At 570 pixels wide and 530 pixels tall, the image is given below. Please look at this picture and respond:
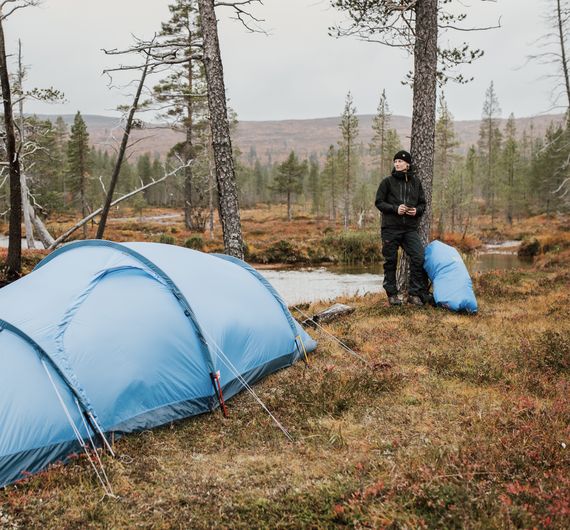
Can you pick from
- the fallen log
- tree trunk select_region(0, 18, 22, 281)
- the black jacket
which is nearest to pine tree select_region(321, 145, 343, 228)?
tree trunk select_region(0, 18, 22, 281)

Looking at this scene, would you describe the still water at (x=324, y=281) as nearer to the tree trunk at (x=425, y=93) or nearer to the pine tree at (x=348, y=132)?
the tree trunk at (x=425, y=93)

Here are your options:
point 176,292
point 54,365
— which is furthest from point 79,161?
point 54,365

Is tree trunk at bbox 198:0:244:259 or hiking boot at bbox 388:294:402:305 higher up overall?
tree trunk at bbox 198:0:244:259

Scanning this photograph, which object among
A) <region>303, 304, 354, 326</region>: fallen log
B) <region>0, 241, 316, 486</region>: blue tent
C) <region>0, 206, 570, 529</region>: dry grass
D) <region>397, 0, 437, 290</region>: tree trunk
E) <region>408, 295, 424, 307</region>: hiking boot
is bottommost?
<region>303, 304, 354, 326</region>: fallen log

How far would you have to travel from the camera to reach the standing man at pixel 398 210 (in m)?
6.62

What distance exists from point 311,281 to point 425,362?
10201 mm

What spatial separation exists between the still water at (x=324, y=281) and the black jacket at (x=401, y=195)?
3541 millimetres

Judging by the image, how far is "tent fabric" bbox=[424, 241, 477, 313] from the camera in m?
6.51

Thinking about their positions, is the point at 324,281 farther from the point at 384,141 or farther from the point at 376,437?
the point at 384,141

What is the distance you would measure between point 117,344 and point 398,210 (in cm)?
485

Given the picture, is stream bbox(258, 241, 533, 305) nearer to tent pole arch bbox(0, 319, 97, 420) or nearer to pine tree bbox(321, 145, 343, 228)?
tent pole arch bbox(0, 319, 97, 420)

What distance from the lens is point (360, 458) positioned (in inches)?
110

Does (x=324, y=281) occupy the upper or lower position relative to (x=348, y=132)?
lower

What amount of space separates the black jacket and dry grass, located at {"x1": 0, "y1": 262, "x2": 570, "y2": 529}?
2694 millimetres
